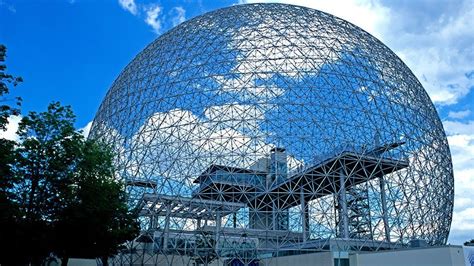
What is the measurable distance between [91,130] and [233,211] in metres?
18.4

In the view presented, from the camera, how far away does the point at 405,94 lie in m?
33.5

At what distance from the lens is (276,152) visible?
90.5ft

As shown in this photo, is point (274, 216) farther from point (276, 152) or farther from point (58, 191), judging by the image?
point (58, 191)

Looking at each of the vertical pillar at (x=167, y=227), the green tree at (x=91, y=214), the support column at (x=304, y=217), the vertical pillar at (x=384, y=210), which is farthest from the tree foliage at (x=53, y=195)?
the vertical pillar at (x=384, y=210)

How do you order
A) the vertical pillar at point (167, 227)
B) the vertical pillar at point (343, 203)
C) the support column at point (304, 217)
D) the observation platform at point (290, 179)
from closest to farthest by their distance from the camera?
the vertical pillar at point (343, 203) → the vertical pillar at point (167, 227) → the observation platform at point (290, 179) → the support column at point (304, 217)

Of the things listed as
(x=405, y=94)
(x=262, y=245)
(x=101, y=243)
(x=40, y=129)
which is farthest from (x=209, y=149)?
(x=405, y=94)

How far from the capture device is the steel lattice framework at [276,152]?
27.6 metres

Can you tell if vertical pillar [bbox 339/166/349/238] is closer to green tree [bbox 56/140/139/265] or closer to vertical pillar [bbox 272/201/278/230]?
vertical pillar [bbox 272/201/278/230]

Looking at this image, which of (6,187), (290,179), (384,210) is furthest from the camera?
(384,210)

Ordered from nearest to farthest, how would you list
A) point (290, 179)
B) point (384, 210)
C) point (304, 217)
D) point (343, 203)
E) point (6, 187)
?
point (6, 187), point (343, 203), point (290, 179), point (304, 217), point (384, 210)

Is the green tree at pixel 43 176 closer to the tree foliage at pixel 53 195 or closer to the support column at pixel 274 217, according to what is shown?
the tree foliage at pixel 53 195

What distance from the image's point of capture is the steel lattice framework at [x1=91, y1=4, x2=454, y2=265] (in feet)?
90.7

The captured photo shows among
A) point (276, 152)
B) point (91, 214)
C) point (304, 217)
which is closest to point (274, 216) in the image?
point (304, 217)

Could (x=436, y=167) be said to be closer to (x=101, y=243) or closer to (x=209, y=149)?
(x=209, y=149)
